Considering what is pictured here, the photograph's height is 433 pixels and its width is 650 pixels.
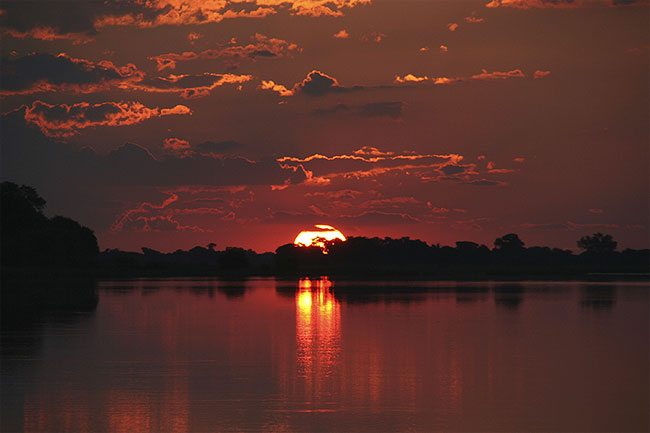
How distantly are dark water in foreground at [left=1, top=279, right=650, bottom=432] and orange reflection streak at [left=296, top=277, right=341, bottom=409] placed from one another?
0.07 m

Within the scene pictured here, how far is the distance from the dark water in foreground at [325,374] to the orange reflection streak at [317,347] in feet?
0.21

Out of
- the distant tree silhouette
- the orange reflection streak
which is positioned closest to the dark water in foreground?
the orange reflection streak

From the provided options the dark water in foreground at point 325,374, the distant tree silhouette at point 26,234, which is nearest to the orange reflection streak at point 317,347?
the dark water in foreground at point 325,374

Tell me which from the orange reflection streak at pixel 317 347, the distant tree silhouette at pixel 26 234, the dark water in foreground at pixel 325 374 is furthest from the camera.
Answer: the distant tree silhouette at pixel 26 234

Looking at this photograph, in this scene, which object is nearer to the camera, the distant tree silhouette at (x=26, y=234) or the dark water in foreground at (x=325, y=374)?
the dark water in foreground at (x=325, y=374)

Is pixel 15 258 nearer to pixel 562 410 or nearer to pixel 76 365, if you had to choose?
pixel 76 365

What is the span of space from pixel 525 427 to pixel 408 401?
9.66ft

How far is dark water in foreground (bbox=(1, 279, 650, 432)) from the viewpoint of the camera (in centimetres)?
1647

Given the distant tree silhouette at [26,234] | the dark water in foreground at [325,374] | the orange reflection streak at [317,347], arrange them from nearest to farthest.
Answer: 1. the dark water in foreground at [325,374]
2. the orange reflection streak at [317,347]
3. the distant tree silhouette at [26,234]

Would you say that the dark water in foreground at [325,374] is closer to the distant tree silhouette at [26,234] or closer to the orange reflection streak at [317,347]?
the orange reflection streak at [317,347]

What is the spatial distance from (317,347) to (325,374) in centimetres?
615

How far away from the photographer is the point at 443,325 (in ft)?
117

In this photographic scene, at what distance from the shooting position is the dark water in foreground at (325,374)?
54.0ft

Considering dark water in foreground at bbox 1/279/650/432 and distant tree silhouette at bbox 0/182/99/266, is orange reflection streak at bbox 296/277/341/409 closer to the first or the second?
dark water in foreground at bbox 1/279/650/432
